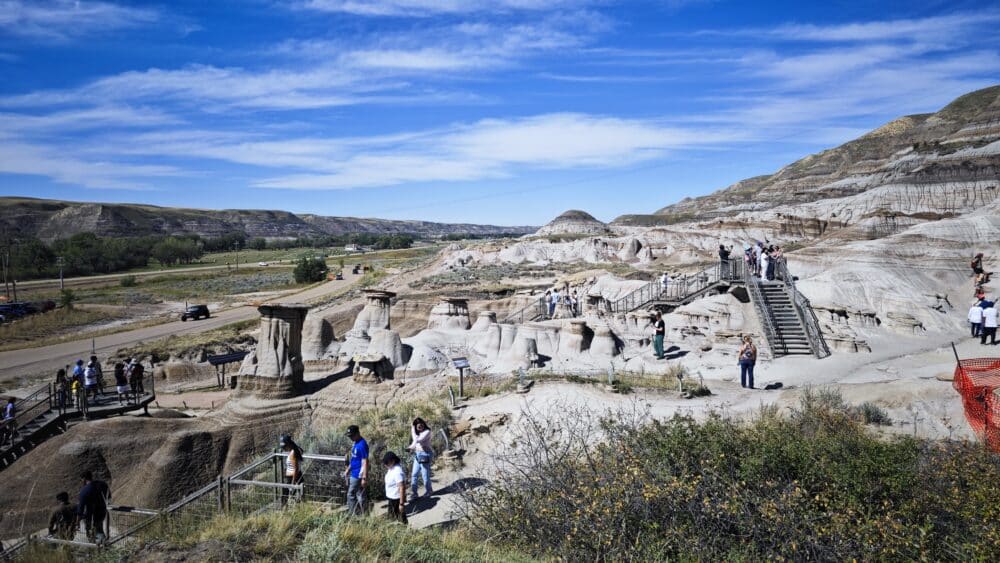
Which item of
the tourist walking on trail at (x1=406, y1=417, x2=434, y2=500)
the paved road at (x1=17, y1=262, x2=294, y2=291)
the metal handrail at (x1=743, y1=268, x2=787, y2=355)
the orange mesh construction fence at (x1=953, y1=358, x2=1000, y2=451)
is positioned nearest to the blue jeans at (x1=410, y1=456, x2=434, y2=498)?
the tourist walking on trail at (x1=406, y1=417, x2=434, y2=500)

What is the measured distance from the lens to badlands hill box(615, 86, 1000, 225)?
4450 centimetres

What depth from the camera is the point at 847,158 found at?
83.2m

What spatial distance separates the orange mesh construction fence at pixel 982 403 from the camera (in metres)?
9.81

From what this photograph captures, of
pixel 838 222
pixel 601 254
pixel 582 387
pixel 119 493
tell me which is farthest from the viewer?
pixel 601 254

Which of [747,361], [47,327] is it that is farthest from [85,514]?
[47,327]

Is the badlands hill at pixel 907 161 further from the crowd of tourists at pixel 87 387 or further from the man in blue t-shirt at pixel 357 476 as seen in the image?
the crowd of tourists at pixel 87 387

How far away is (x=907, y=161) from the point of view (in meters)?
53.9

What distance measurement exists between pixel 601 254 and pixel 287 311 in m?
50.1

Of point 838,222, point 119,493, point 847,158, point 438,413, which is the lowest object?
point 119,493

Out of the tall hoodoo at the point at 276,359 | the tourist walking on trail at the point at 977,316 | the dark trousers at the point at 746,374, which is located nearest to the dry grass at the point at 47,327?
the tall hoodoo at the point at 276,359

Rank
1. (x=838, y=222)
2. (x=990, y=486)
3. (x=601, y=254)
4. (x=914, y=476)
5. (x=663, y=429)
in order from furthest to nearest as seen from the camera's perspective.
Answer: (x=601, y=254) → (x=838, y=222) → (x=663, y=429) → (x=914, y=476) → (x=990, y=486)

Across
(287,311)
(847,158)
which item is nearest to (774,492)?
(287,311)

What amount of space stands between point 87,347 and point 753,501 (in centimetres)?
3825

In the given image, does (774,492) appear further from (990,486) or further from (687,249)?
(687,249)
